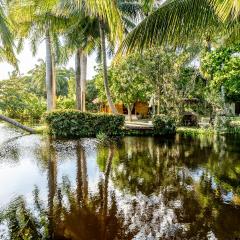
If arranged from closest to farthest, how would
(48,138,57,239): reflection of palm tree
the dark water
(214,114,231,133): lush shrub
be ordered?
1. the dark water
2. (48,138,57,239): reflection of palm tree
3. (214,114,231,133): lush shrub

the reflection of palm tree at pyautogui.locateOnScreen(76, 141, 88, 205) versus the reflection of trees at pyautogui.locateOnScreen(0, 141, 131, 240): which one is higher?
the reflection of palm tree at pyautogui.locateOnScreen(76, 141, 88, 205)

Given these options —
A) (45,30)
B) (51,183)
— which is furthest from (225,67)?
(51,183)

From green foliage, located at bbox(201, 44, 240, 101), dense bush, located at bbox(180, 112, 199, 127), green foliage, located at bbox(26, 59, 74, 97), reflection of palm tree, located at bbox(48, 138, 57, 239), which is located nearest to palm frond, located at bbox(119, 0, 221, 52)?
reflection of palm tree, located at bbox(48, 138, 57, 239)

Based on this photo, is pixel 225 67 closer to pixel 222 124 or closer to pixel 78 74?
pixel 222 124

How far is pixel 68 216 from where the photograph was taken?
200 inches

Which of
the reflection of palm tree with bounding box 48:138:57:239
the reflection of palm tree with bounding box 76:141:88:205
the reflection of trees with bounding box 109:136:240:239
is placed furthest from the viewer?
the reflection of palm tree with bounding box 76:141:88:205

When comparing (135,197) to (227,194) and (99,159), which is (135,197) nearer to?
(227,194)

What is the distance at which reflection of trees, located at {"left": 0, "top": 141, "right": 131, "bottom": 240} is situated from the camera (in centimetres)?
442

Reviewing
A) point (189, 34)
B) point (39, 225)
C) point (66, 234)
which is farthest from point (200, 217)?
point (189, 34)

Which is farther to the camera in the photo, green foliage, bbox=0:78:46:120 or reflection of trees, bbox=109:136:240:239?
green foliage, bbox=0:78:46:120

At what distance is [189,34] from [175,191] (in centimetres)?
→ 299

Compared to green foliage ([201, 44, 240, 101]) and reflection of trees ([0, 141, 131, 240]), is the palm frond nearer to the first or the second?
reflection of trees ([0, 141, 131, 240])

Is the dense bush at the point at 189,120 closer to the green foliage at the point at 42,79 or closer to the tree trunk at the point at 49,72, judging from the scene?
the tree trunk at the point at 49,72

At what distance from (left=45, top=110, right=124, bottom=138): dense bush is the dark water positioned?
6089mm
